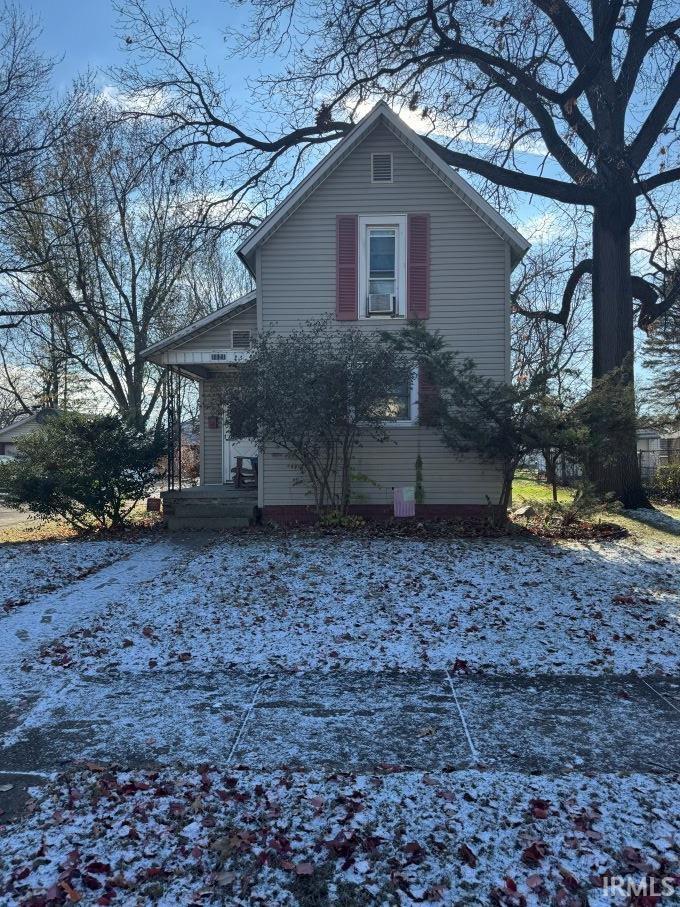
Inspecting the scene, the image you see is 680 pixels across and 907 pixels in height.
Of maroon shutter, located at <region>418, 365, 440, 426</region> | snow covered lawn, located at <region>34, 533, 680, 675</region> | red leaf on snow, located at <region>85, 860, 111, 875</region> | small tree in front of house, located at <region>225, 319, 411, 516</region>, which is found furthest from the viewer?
maroon shutter, located at <region>418, 365, 440, 426</region>

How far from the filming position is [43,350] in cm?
2541

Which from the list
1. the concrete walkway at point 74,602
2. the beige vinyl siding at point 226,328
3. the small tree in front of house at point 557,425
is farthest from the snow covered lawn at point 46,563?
the small tree in front of house at point 557,425

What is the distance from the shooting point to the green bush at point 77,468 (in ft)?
38.1

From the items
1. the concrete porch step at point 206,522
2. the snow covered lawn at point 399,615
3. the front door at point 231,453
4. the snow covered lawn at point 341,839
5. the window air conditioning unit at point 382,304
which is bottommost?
the snow covered lawn at point 341,839

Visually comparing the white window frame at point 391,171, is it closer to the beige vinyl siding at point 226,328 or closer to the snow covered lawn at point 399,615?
the beige vinyl siding at point 226,328

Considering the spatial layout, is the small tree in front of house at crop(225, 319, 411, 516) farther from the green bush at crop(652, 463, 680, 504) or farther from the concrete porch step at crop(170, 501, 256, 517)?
the green bush at crop(652, 463, 680, 504)

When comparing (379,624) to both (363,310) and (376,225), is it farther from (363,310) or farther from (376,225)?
(376,225)

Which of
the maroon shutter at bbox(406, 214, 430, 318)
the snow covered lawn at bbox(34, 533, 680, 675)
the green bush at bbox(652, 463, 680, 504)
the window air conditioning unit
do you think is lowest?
the snow covered lawn at bbox(34, 533, 680, 675)

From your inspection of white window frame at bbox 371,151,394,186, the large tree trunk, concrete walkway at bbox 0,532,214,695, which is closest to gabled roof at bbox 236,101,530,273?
white window frame at bbox 371,151,394,186

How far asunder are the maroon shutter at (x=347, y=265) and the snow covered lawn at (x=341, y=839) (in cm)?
965

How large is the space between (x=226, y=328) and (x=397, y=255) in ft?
12.5

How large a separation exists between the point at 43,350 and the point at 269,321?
17.1 metres

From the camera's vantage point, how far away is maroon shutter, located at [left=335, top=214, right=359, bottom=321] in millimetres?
12000

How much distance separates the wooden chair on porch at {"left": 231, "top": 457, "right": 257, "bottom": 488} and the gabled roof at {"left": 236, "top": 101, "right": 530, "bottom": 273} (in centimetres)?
454
